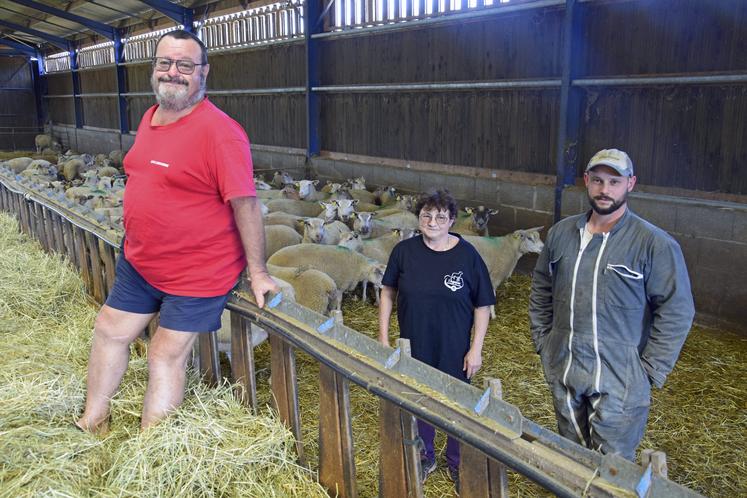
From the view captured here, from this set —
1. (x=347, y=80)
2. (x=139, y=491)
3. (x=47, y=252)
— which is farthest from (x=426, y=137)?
(x=139, y=491)

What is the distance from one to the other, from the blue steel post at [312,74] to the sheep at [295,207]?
376cm

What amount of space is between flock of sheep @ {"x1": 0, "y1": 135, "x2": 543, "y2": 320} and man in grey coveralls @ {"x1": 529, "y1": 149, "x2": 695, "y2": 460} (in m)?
3.01

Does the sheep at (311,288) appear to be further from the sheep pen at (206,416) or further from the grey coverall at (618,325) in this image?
the grey coverall at (618,325)

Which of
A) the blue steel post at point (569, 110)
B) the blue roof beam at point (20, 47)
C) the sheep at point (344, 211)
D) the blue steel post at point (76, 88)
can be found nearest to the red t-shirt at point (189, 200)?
the blue steel post at point (569, 110)

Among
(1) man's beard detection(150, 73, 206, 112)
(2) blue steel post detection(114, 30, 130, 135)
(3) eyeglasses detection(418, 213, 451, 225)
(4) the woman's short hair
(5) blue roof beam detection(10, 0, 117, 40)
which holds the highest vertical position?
(5) blue roof beam detection(10, 0, 117, 40)

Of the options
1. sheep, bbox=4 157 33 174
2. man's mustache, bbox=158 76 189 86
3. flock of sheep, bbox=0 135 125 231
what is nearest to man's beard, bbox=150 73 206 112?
man's mustache, bbox=158 76 189 86

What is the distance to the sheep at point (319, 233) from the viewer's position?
853 centimetres

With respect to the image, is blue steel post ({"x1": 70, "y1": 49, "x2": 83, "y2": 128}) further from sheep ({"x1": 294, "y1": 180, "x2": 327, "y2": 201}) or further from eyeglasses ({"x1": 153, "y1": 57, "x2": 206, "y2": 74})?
eyeglasses ({"x1": 153, "y1": 57, "x2": 206, "y2": 74})

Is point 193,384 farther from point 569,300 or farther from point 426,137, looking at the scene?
point 426,137

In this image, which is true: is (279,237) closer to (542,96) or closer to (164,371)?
(542,96)

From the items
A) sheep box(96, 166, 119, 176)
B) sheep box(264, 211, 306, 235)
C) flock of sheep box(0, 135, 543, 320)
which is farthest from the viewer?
sheep box(96, 166, 119, 176)

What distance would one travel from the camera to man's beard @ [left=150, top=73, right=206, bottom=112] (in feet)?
9.27

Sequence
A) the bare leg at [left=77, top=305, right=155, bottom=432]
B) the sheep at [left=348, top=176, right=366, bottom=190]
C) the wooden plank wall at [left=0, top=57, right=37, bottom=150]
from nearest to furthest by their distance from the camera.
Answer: the bare leg at [left=77, top=305, right=155, bottom=432] < the sheep at [left=348, top=176, right=366, bottom=190] < the wooden plank wall at [left=0, top=57, right=37, bottom=150]

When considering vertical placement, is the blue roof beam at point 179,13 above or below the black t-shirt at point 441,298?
above
